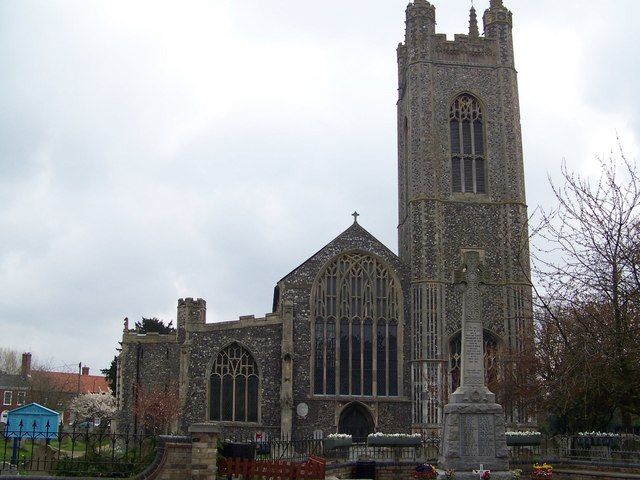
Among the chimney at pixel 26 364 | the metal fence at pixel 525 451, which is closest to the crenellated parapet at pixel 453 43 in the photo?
the metal fence at pixel 525 451

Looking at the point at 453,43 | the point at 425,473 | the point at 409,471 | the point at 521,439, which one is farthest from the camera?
the point at 453,43

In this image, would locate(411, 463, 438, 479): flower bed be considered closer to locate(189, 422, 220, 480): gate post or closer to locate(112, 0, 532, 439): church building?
locate(189, 422, 220, 480): gate post

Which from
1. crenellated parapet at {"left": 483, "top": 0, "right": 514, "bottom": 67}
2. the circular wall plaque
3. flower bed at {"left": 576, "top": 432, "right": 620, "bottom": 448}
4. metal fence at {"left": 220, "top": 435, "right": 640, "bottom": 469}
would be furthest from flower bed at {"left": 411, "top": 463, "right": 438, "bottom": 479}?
crenellated parapet at {"left": 483, "top": 0, "right": 514, "bottom": 67}

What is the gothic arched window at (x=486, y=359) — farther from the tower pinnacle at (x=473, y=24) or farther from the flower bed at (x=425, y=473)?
the flower bed at (x=425, y=473)

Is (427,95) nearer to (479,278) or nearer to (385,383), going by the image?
(385,383)

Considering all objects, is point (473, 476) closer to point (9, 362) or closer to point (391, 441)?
point (391, 441)

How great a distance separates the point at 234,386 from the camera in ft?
117

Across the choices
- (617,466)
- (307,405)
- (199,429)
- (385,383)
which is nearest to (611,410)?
(617,466)

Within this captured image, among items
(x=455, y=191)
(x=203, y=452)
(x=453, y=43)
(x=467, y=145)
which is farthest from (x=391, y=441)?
(x=453, y=43)

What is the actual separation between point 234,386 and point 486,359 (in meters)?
11.4

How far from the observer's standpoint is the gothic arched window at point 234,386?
35312 mm

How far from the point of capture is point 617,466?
19.8m

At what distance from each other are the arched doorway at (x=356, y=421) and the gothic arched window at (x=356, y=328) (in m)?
0.71

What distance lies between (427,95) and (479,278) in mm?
23699
